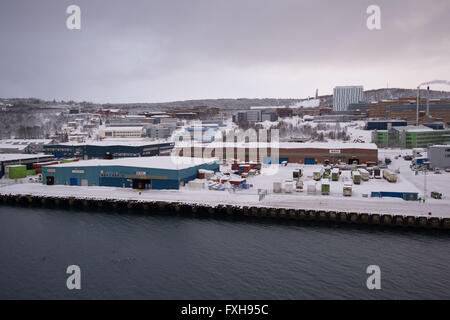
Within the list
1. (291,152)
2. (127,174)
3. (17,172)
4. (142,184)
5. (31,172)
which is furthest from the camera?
(291,152)

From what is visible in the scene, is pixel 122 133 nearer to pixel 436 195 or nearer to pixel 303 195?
pixel 303 195

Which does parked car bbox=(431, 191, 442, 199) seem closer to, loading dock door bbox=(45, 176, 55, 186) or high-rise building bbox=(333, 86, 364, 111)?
loading dock door bbox=(45, 176, 55, 186)

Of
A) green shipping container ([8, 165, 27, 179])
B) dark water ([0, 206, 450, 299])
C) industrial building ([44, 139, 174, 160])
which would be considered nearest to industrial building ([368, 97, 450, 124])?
industrial building ([44, 139, 174, 160])

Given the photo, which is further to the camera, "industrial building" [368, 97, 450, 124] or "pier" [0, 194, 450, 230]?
"industrial building" [368, 97, 450, 124]

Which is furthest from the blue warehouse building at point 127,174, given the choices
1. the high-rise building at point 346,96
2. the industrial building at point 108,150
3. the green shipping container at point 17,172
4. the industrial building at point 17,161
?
the high-rise building at point 346,96

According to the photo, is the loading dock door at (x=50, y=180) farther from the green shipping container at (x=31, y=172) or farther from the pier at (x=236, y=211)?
the green shipping container at (x=31, y=172)

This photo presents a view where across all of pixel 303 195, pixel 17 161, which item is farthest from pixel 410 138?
pixel 17 161
